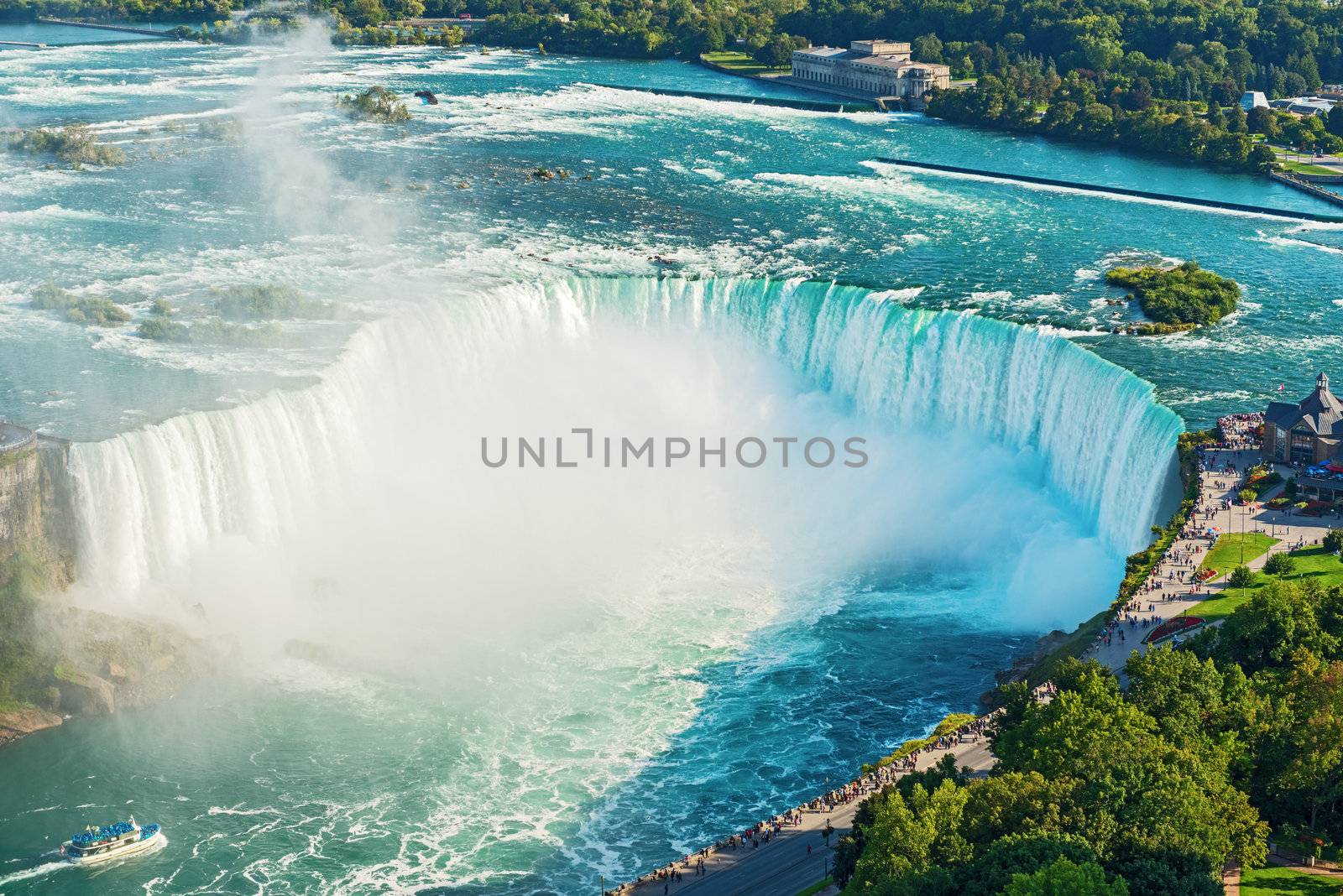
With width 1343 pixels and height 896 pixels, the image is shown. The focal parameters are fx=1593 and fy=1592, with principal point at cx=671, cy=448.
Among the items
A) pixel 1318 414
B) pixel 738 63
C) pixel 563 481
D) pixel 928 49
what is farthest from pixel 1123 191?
pixel 738 63

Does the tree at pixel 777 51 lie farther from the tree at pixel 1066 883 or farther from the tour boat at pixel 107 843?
the tree at pixel 1066 883

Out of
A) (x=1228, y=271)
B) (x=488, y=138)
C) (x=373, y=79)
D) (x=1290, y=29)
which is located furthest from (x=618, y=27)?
(x=1228, y=271)

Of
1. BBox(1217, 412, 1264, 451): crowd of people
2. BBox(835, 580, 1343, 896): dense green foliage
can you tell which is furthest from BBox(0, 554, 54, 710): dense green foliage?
BBox(1217, 412, 1264, 451): crowd of people

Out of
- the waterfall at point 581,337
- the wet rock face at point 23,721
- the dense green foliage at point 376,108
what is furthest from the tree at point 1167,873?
the dense green foliage at point 376,108

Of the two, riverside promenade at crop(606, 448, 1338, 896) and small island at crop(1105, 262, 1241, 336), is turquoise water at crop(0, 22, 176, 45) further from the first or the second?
riverside promenade at crop(606, 448, 1338, 896)

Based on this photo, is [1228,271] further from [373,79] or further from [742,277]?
[373,79]
